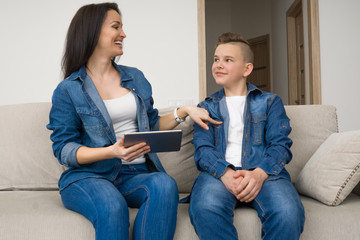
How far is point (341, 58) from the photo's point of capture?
3908mm

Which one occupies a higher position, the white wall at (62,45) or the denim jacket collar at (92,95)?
the white wall at (62,45)

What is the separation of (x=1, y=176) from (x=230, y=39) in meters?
1.29

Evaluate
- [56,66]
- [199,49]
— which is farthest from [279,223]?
[56,66]

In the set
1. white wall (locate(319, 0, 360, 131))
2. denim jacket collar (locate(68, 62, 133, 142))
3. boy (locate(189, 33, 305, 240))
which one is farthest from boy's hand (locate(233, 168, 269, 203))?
white wall (locate(319, 0, 360, 131))

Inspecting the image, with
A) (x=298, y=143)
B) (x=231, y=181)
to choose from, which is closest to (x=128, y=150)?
(x=231, y=181)

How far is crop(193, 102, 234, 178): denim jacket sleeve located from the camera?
1521 millimetres

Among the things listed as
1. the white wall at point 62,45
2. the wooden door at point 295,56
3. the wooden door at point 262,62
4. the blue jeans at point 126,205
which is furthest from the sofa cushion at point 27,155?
the wooden door at point 262,62

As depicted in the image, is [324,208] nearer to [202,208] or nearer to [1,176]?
[202,208]

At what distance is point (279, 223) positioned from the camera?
1293 mm

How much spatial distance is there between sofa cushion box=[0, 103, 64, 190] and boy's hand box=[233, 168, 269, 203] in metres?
0.90

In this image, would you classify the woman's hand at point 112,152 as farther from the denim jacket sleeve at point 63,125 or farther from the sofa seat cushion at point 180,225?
the sofa seat cushion at point 180,225

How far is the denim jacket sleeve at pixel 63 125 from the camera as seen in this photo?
4.85 ft

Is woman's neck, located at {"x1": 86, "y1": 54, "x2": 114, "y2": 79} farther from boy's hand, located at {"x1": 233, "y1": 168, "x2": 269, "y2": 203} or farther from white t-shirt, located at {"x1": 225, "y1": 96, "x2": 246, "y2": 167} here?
boy's hand, located at {"x1": 233, "y1": 168, "x2": 269, "y2": 203}

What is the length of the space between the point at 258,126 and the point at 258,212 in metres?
0.42
